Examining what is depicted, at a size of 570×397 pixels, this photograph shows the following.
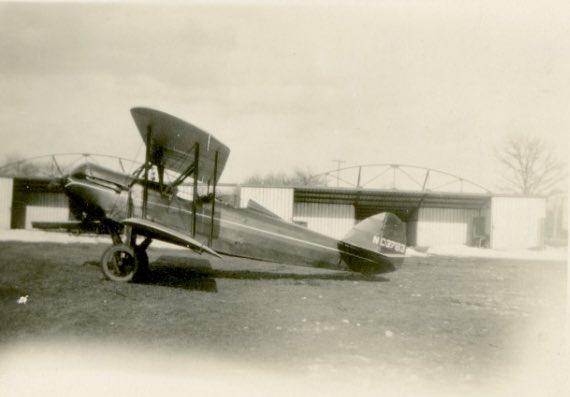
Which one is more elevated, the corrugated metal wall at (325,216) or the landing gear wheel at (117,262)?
the corrugated metal wall at (325,216)

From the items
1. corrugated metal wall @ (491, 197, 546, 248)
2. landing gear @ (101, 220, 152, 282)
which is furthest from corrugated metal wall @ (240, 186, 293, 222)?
landing gear @ (101, 220, 152, 282)

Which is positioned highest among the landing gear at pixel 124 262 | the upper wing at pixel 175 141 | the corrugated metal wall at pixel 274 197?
the upper wing at pixel 175 141

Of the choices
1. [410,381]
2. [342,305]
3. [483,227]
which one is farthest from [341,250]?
[483,227]

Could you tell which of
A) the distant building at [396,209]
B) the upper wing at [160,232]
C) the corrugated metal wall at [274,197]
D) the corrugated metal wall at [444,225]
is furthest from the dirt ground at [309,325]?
the corrugated metal wall at [444,225]

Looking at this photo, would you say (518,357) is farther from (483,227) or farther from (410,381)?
(483,227)

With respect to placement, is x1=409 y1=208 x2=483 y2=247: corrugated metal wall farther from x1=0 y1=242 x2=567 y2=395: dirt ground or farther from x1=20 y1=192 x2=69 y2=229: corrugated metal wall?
x1=20 y1=192 x2=69 y2=229: corrugated metal wall

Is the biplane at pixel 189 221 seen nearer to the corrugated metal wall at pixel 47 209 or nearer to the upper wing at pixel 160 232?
the upper wing at pixel 160 232
